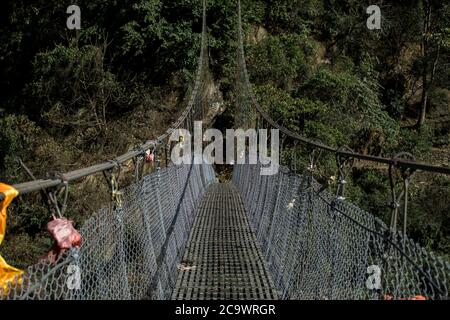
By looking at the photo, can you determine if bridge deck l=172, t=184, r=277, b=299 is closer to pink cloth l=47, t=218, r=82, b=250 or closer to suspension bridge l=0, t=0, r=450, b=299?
suspension bridge l=0, t=0, r=450, b=299

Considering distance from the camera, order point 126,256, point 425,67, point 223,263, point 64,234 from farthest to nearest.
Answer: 1. point 425,67
2. point 223,263
3. point 126,256
4. point 64,234

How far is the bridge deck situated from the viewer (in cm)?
275

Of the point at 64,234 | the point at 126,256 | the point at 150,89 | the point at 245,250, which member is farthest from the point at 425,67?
the point at 64,234

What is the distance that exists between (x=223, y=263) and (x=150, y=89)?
33.5 ft

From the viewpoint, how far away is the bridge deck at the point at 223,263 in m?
2.75

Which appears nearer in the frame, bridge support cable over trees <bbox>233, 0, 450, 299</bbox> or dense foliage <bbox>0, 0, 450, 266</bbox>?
bridge support cable over trees <bbox>233, 0, 450, 299</bbox>

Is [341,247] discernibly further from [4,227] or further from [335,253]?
[4,227]

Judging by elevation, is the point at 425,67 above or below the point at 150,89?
above

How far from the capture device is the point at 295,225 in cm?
250

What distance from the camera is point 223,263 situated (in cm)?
337

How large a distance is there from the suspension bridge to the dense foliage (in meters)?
7.15

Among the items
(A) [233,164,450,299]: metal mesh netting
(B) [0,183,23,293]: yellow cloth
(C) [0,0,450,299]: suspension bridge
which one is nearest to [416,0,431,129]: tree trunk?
(C) [0,0,450,299]: suspension bridge
